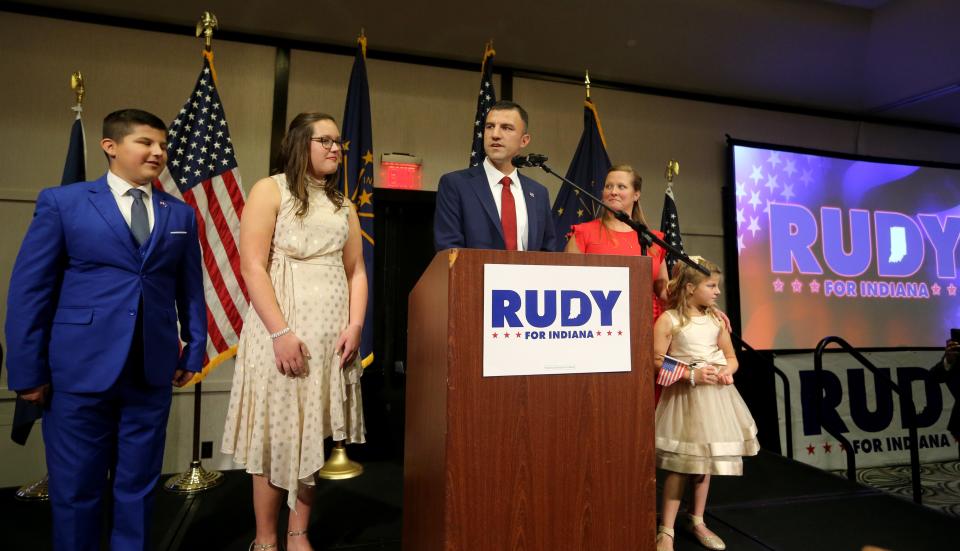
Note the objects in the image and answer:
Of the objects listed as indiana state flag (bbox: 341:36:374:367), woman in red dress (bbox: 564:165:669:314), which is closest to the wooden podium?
woman in red dress (bbox: 564:165:669:314)

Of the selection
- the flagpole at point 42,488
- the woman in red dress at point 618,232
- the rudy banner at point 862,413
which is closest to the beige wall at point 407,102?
the flagpole at point 42,488

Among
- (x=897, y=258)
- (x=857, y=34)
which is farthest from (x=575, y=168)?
(x=897, y=258)

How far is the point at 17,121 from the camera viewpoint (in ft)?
11.4

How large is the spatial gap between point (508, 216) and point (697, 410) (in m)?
1.17

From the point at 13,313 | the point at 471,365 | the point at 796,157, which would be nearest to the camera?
the point at 471,365

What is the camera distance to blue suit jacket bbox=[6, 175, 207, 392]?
1655mm

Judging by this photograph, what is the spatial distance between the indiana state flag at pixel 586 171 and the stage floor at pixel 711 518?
2090mm

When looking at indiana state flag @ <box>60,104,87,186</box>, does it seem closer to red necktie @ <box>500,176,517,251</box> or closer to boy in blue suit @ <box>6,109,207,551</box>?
boy in blue suit @ <box>6,109,207,551</box>

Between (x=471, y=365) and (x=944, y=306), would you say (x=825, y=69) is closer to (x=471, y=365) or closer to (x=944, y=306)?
(x=944, y=306)

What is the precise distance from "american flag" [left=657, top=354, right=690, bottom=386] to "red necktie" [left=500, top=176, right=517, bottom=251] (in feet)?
2.63

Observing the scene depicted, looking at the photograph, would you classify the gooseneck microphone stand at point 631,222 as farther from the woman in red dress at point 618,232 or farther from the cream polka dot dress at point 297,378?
the cream polka dot dress at point 297,378

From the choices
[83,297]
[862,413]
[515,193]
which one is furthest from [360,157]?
[862,413]

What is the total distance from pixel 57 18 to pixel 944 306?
8.11m

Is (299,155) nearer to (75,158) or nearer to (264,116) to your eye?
(75,158)
